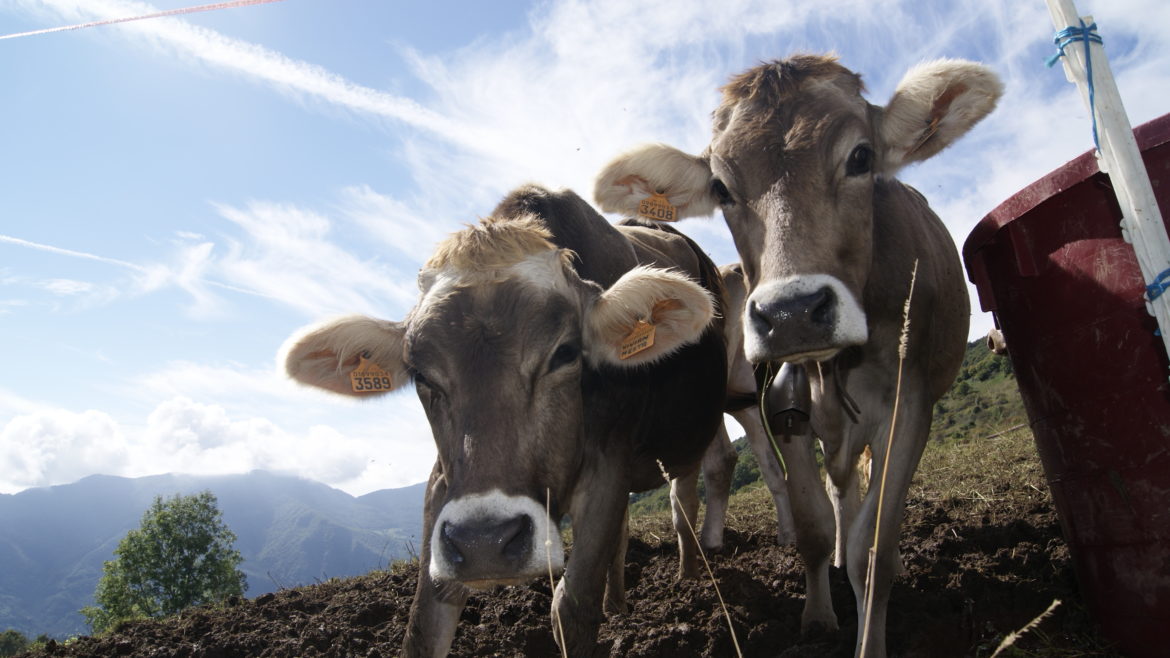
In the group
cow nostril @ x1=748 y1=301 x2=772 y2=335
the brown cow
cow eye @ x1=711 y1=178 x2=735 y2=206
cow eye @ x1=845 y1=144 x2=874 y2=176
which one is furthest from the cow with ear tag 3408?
cow eye @ x1=845 y1=144 x2=874 y2=176

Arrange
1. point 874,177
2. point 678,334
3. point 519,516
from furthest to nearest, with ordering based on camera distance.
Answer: point 874,177 → point 678,334 → point 519,516

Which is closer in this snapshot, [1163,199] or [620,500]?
[1163,199]

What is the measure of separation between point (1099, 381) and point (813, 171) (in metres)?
1.40

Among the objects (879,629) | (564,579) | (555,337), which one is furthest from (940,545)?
(555,337)

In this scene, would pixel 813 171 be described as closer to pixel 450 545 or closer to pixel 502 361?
pixel 502 361

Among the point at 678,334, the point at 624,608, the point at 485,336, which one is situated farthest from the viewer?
the point at 624,608

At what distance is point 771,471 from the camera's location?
22.7ft

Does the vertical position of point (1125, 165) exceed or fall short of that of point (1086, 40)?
it falls short

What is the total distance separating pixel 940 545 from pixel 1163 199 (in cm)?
284

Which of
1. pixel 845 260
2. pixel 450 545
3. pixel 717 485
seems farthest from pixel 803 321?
pixel 717 485

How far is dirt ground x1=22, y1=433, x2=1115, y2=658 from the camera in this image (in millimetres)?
3500

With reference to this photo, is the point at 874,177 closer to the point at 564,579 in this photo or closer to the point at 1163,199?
the point at 1163,199

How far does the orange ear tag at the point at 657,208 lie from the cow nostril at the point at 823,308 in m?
1.67

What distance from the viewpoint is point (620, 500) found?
373 centimetres
